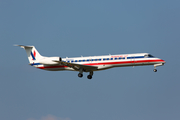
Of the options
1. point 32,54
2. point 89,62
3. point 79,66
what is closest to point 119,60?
point 89,62

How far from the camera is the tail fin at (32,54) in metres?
46.8

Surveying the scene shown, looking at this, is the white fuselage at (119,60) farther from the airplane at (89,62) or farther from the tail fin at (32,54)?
the tail fin at (32,54)

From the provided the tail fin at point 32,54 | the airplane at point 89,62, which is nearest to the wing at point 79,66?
the airplane at point 89,62

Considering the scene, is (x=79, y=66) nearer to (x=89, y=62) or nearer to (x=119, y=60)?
(x=89, y=62)

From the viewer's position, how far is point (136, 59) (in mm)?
41062

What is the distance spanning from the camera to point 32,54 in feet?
155

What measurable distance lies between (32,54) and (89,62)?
10.6 metres

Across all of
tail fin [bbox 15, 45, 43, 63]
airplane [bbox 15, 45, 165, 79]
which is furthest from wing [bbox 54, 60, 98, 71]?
tail fin [bbox 15, 45, 43, 63]

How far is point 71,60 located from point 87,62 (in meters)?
2.97

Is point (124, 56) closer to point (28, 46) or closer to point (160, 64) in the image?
point (160, 64)

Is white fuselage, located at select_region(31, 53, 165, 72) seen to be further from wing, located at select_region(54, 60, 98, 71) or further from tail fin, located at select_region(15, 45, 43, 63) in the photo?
tail fin, located at select_region(15, 45, 43, 63)

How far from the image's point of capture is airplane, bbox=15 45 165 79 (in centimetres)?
4106

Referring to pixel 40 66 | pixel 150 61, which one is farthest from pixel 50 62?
pixel 150 61

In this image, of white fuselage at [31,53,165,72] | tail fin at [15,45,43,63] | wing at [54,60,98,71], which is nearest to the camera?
white fuselage at [31,53,165,72]
